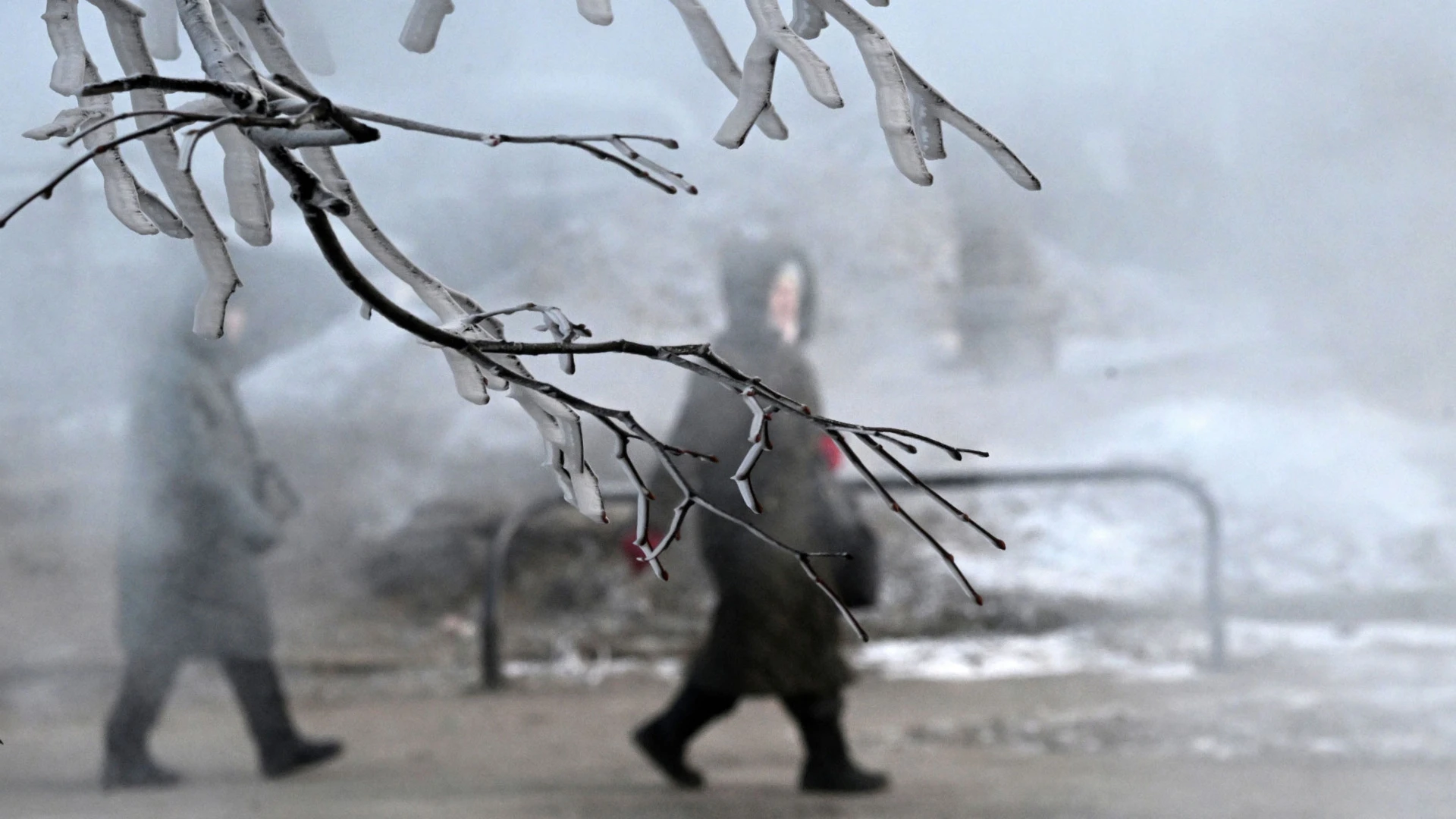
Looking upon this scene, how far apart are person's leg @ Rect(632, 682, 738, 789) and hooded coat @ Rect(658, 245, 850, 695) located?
3 centimetres

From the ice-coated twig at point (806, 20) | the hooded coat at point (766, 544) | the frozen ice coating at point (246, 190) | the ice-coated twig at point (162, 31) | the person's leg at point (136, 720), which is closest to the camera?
the frozen ice coating at point (246, 190)

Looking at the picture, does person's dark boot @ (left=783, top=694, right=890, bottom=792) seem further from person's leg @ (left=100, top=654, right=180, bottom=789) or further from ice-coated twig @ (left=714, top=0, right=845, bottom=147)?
ice-coated twig @ (left=714, top=0, right=845, bottom=147)

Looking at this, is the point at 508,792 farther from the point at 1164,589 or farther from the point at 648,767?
the point at 1164,589

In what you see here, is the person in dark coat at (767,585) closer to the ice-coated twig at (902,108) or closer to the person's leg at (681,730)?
the person's leg at (681,730)

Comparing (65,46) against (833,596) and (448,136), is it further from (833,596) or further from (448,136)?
(833,596)

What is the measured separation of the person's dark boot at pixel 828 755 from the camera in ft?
8.11

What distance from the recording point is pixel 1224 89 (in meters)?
2.79

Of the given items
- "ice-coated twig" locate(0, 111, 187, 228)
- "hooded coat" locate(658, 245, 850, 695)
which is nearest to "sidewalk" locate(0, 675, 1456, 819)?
"hooded coat" locate(658, 245, 850, 695)

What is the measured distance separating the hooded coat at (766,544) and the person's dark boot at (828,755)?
0.06 meters

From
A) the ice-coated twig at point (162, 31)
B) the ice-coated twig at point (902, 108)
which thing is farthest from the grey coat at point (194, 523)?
the ice-coated twig at point (902, 108)

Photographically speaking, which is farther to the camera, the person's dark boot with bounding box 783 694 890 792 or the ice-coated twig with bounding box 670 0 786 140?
the person's dark boot with bounding box 783 694 890 792

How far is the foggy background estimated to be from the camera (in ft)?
8.93

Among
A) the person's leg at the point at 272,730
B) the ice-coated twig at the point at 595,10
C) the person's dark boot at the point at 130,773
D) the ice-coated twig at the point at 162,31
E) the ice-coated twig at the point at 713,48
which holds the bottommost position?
the person's dark boot at the point at 130,773

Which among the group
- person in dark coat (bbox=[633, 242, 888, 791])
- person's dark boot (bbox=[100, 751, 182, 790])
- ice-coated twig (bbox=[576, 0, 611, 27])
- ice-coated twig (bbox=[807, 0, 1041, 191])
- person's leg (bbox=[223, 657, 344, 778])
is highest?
ice-coated twig (bbox=[576, 0, 611, 27])
